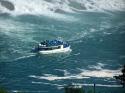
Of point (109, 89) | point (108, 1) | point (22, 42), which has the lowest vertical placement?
point (109, 89)

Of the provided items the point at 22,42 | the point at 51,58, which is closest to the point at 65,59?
the point at 51,58

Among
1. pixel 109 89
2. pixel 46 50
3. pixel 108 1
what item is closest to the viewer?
pixel 109 89

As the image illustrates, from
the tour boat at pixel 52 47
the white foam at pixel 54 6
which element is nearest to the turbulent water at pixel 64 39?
the white foam at pixel 54 6

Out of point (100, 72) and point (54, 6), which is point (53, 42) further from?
point (54, 6)

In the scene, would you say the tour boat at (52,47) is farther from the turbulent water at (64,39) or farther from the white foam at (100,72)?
the white foam at (100,72)

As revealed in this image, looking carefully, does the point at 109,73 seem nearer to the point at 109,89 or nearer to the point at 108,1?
the point at 109,89

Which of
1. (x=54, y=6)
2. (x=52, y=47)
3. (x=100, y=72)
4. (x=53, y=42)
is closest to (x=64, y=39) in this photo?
(x=53, y=42)

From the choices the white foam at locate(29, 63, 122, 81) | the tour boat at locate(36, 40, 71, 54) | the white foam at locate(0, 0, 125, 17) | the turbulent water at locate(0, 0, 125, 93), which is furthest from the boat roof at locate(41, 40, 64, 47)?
the white foam at locate(0, 0, 125, 17)

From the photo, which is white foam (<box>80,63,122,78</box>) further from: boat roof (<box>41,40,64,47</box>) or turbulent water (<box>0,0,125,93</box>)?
boat roof (<box>41,40,64,47</box>)
